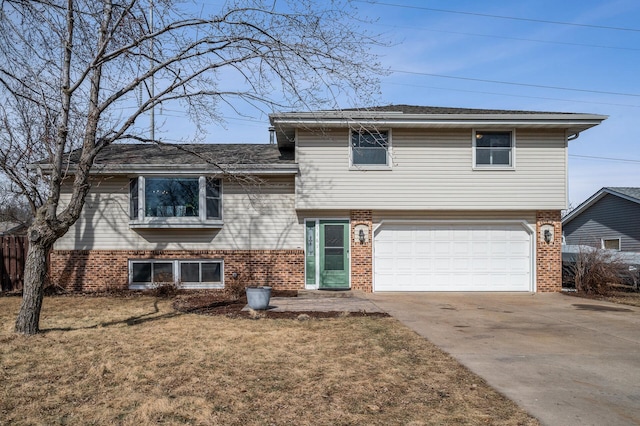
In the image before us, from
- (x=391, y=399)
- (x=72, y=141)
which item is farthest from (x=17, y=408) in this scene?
(x=72, y=141)

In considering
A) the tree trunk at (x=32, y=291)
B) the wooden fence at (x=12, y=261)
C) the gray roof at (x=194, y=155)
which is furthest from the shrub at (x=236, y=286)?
the wooden fence at (x=12, y=261)

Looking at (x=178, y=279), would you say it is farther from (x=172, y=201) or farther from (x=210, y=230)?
(x=172, y=201)

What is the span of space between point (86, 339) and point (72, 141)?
7354mm

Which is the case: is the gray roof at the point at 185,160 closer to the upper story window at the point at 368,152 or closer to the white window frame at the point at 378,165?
the white window frame at the point at 378,165

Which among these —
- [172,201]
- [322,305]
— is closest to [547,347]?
[322,305]

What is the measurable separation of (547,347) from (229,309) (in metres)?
6.19

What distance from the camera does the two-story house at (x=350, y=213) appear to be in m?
13.5

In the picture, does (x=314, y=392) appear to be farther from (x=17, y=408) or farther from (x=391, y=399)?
(x=17, y=408)

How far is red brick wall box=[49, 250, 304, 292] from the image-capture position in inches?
539

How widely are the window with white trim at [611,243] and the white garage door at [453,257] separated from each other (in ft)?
33.9

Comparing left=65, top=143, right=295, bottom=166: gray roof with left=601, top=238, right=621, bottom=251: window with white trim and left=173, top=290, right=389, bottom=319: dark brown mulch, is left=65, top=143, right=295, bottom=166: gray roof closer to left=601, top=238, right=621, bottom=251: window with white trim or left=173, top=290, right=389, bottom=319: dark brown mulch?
left=173, top=290, right=389, bottom=319: dark brown mulch

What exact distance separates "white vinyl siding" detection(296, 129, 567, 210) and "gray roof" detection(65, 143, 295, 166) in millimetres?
1092

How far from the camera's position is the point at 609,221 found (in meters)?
22.1

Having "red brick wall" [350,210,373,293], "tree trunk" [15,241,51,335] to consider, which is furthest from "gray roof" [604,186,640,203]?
"tree trunk" [15,241,51,335]
